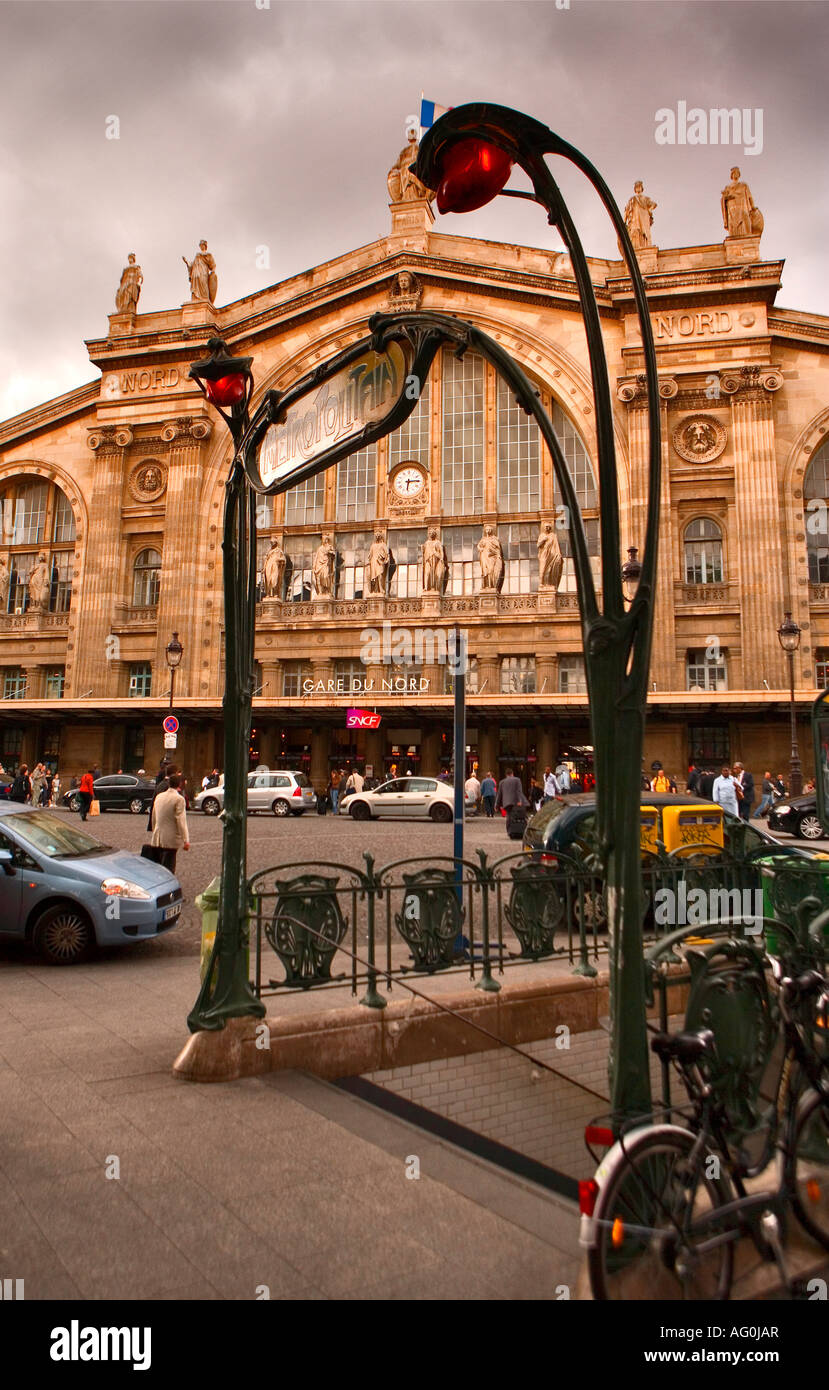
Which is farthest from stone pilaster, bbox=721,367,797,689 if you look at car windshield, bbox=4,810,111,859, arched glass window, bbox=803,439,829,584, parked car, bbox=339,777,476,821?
car windshield, bbox=4,810,111,859

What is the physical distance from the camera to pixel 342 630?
130 ft

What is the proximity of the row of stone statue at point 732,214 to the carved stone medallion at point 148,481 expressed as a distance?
24.5m

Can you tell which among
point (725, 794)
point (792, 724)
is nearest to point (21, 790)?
point (725, 794)

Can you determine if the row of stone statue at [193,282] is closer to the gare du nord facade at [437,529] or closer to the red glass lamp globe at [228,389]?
the gare du nord facade at [437,529]

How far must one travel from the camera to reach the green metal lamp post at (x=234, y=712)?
18.1 ft

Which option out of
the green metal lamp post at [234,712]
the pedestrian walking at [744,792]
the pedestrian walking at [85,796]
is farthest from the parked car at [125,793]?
the green metal lamp post at [234,712]

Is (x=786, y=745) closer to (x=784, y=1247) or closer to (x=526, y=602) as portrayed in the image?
(x=526, y=602)

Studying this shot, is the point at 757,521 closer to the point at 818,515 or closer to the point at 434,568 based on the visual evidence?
the point at 818,515

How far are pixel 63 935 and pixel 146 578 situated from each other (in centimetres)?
3691

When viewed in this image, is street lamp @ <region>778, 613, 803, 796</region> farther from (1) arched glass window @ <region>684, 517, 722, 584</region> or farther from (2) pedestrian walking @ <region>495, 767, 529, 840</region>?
(2) pedestrian walking @ <region>495, 767, 529, 840</region>

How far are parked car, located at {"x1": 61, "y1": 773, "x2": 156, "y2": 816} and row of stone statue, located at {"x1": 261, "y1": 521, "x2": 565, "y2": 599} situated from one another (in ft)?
40.8

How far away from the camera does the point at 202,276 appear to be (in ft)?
146

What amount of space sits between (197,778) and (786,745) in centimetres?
2511
